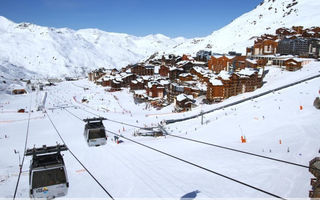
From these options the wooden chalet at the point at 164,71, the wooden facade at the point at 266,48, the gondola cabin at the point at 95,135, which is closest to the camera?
the gondola cabin at the point at 95,135

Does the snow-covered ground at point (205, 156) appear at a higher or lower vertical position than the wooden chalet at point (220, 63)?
lower

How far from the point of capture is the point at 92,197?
46.0 feet

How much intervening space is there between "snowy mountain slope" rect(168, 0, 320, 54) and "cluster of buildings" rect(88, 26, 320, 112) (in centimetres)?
1884

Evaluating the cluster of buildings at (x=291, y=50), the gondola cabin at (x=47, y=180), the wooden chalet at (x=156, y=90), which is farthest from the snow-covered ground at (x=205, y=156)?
the wooden chalet at (x=156, y=90)

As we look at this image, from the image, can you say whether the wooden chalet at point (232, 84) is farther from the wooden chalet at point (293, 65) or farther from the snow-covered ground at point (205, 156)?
the snow-covered ground at point (205, 156)


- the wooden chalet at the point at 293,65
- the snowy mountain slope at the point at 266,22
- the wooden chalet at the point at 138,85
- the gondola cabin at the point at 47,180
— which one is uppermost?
the snowy mountain slope at the point at 266,22

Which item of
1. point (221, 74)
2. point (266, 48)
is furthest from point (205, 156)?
point (266, 48)

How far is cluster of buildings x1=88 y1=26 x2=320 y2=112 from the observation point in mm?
47562

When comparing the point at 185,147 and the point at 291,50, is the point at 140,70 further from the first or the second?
the point at 185,147

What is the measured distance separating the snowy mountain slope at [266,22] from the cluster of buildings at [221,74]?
18.8 m

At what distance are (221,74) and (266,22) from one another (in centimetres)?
8947

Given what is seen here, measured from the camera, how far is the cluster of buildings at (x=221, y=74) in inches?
1873

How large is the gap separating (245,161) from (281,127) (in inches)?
347

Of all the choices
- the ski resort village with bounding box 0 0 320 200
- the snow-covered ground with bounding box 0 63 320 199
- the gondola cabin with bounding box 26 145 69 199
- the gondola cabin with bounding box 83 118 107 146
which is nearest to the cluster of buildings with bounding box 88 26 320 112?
the ski resort village with bounding box 0 0 320 200
